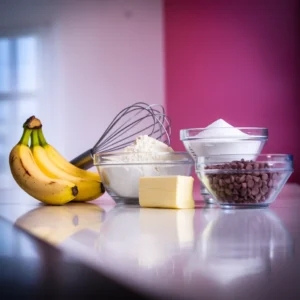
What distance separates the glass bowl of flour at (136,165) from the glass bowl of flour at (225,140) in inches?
1.8

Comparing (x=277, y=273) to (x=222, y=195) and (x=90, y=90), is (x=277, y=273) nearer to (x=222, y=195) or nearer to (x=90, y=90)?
(x=222, y=195)

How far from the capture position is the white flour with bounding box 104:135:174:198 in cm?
106

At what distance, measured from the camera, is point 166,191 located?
973mm

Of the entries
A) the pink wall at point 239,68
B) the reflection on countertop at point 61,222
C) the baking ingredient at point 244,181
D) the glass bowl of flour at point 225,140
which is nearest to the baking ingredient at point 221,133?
the glass bowl of flour at point 225,140

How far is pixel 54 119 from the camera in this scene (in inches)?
132

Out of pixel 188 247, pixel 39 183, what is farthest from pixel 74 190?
pixel 188 247

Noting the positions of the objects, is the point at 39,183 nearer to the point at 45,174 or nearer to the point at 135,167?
the point at 45,174

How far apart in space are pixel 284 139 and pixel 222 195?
2.05 meters

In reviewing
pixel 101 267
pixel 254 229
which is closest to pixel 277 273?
pixel 101 267

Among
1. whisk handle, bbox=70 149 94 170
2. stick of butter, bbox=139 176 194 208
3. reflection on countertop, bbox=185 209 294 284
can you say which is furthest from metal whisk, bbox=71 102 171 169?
reflection on countertop, bbox=185 209 294 284

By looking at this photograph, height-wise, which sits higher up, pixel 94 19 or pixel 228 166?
pixel 94 19

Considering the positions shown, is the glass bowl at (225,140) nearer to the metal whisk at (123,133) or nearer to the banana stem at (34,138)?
the metal whisk at (123,133)

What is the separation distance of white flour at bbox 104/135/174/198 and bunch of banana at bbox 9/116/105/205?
3.3 inches

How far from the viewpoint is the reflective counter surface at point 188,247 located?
353 mm
